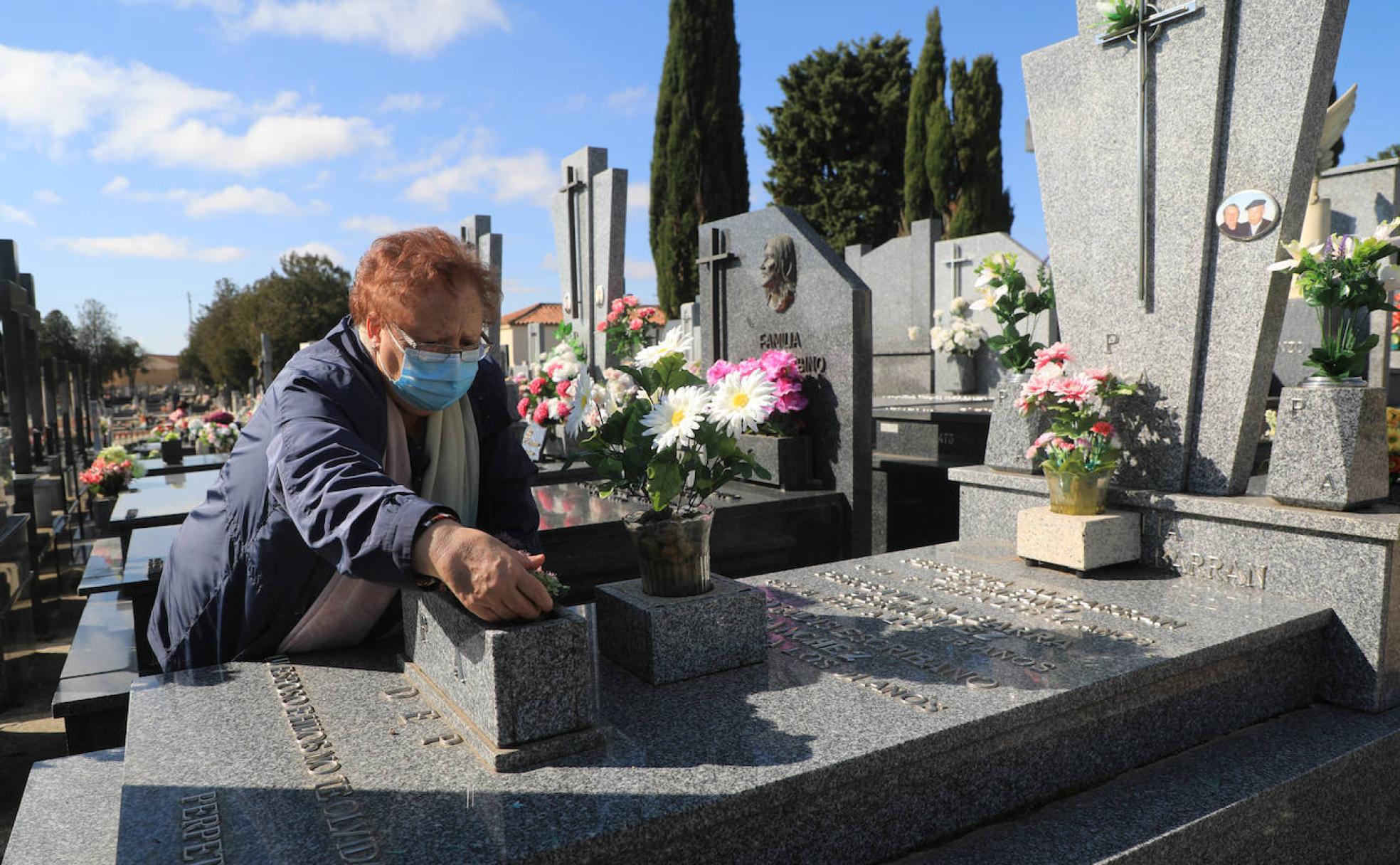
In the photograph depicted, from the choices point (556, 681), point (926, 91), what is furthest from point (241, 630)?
point (926, 91)

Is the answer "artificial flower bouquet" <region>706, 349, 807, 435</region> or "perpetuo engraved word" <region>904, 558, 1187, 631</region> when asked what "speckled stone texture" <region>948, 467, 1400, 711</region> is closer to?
"perpetuo engraved word" <region>904, 558, 1187, 631</region>

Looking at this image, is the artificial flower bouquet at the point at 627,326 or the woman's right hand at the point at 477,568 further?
the artificial flower bouquet at the point at 627,326

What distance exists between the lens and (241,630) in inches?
86.0

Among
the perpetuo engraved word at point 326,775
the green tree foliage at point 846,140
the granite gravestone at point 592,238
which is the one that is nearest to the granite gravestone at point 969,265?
the granite gravestone at point 592,238

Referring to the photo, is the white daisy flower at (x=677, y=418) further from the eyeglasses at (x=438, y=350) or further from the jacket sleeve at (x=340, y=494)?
the jacket sleeve at (x=340, y=494)

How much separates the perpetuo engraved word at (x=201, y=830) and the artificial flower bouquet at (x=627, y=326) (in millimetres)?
7147

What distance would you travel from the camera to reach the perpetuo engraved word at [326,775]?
4.64 feet

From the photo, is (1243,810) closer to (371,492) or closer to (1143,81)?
(371,492)

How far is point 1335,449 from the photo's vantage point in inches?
111

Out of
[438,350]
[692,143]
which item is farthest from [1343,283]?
[692,143]

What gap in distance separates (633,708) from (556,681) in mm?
389

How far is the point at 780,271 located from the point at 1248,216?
275cm

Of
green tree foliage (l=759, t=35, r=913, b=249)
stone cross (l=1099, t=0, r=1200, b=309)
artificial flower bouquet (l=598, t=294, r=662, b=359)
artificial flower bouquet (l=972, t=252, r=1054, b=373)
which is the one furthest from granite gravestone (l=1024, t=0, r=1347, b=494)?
green tree foliage (l=759, t=35, r=913, b=249)

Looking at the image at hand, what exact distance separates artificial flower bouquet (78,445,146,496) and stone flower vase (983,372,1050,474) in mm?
7128
